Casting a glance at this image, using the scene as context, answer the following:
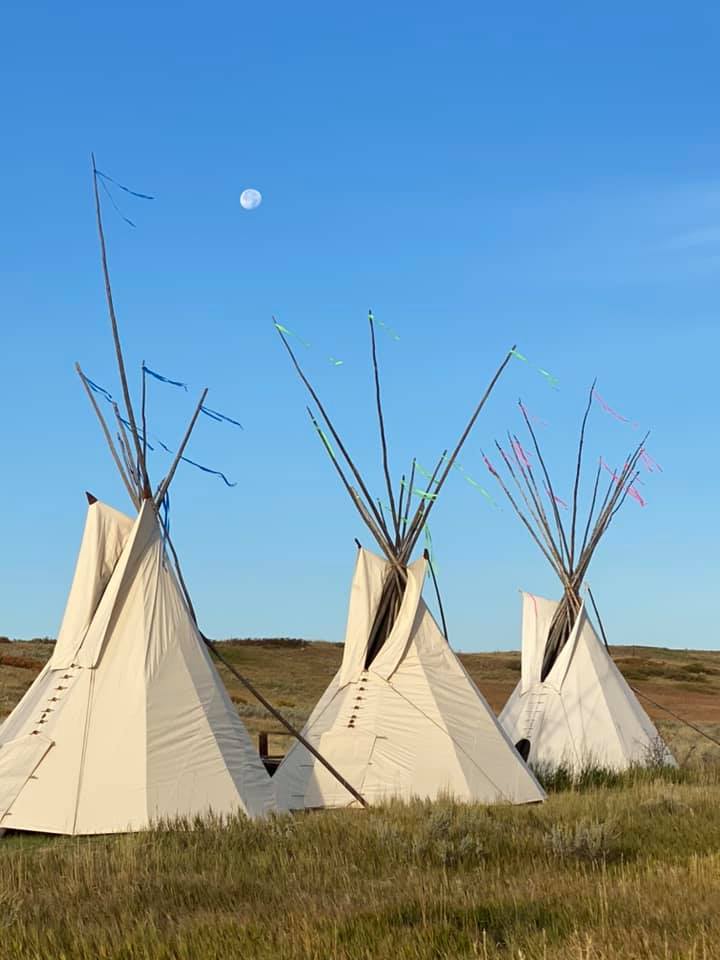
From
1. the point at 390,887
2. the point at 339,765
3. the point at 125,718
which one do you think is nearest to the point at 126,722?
the point at 125,718

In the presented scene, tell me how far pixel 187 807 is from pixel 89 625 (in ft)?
6.17

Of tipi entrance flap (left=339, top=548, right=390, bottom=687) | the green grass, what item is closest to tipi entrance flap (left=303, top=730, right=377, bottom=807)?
tipi entrance flap (left=339, top=548, right=390, bottom=687)

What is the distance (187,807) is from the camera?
30.0ft

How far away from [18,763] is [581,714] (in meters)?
8.17

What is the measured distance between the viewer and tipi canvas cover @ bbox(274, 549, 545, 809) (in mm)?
11305

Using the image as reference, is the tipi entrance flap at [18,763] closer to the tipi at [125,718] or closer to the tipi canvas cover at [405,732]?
the tipi at [125,718]

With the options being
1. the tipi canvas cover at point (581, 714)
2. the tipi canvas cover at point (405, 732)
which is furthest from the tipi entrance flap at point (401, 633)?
the tipi canvas cover at point (581, 714)

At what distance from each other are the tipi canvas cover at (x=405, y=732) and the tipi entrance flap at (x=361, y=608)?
14 mm

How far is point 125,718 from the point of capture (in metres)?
9.40

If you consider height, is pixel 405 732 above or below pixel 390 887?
above

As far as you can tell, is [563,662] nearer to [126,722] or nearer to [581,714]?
[581,714]

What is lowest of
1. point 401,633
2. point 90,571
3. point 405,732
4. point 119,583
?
point 405,732

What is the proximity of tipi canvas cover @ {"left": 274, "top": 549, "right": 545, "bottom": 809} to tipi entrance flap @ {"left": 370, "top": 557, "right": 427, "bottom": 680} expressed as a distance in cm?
1

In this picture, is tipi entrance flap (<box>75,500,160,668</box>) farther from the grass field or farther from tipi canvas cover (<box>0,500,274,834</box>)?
the grass field
